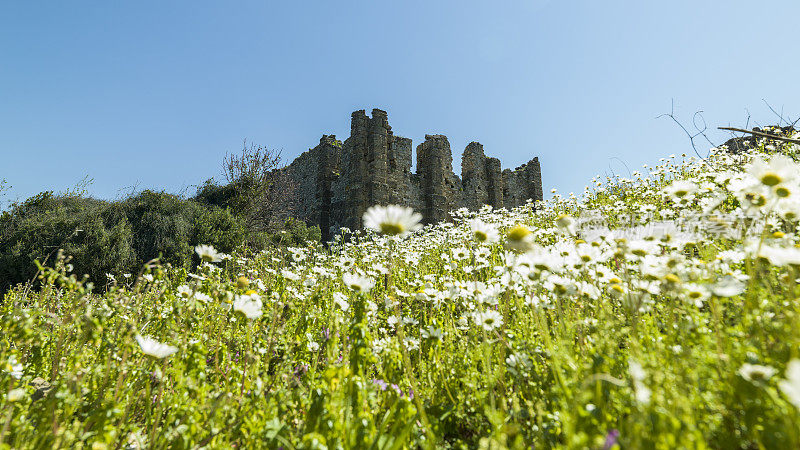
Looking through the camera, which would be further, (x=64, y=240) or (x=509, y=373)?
(x=64, y=240)

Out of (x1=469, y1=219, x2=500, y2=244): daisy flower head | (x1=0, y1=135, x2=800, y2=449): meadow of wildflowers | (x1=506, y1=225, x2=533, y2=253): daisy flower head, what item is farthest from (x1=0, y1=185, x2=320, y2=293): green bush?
(x1=506, y1=225, x2=533, y2=253): daisy flower head

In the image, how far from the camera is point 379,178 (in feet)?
42.5

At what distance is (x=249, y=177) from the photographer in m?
13.5

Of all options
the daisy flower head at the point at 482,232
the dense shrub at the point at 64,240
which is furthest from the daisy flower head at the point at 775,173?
the dense shrub at the point at 64,240

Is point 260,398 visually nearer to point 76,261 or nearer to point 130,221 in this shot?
point 76,261

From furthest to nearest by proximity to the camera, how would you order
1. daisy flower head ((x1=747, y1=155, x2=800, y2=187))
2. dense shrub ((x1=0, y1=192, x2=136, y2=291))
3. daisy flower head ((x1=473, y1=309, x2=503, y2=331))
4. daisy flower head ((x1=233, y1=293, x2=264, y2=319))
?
1. dense shrub ((x1=0, y1=192, x2=136, y2=291))
2. daisy flower head ((x1=473, y1=309, x2=503, y2=331))
3. daisy flower head ((x1=233, y1=293, x2=264, y2=319))
4. daisy flower head ((x1=747, y1=155, x2=800, y2=187))

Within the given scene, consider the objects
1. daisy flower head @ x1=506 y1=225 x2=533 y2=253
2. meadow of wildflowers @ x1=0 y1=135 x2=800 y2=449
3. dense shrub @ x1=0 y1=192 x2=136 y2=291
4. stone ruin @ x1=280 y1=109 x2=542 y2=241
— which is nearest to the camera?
meadow of wildflowers @ x1=0 y1=135 x2=800 y2=449

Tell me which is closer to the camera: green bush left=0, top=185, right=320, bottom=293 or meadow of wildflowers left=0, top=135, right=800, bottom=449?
meadow of wildflowers left=0, top=135, right=800, bottom=449

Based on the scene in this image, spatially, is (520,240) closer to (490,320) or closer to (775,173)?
(490,320)

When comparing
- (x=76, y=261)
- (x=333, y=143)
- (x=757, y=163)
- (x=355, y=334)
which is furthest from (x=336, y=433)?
(x=333, y=143)

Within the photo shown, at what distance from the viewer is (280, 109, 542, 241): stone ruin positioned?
13.0 m

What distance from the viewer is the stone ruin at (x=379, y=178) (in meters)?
13.0

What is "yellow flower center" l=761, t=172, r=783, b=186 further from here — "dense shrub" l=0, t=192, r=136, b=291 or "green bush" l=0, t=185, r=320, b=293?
"dense shrub" l=0, t=192, r=136, b=291

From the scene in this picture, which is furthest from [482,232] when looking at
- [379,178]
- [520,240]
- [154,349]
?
[379,178]
